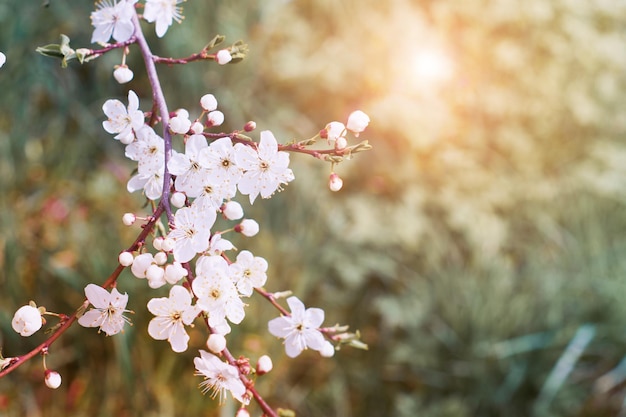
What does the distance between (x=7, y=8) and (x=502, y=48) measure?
1484mm

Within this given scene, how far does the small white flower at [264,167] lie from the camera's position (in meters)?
0.49

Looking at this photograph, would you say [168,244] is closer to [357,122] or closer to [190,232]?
[190,232]

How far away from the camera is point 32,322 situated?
1.54ft

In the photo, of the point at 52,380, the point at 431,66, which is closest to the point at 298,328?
the point at 52,380

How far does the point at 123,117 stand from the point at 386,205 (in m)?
1.49

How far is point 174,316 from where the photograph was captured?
48 centimetres

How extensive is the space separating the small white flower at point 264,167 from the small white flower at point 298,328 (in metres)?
0.10

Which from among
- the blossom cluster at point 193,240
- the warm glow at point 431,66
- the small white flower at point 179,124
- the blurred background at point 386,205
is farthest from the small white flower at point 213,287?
the warm glow at point 431,66

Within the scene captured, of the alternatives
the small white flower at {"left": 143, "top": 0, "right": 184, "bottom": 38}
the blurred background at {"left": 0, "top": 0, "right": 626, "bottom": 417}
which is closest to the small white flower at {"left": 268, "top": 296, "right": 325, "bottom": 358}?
the small white flower at {"left": 143, "top": 0, "right": 184, "bottom": 38}

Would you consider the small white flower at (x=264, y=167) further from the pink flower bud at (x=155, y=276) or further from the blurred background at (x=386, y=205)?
the blurred background at (x=386, y=205)

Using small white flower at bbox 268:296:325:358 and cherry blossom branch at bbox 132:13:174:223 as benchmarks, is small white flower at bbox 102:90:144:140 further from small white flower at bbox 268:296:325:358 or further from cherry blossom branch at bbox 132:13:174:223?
small white flower at bbox 268:296:325:358

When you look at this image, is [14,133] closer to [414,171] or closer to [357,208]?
[357,208]

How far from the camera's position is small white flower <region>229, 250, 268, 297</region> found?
1.60ft

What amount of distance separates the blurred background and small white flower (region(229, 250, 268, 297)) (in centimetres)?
68
